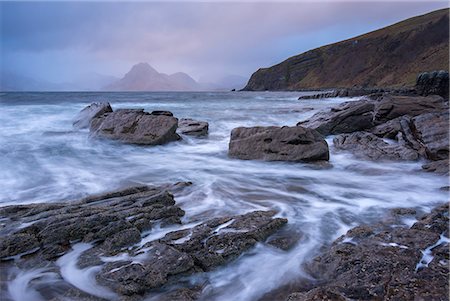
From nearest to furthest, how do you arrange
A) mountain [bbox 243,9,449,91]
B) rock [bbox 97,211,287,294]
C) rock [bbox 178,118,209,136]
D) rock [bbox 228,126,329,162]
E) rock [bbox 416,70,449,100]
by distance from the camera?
1. rock [bbox 97,211,287,294]
2. rock [bbox 228,126,329,162]
3. rock [bbox 178,118,209,136]
4. rock [bbox 416,70,449,100]
5. mountain [bbox 243,9,449,91]

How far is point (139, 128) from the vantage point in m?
11.1

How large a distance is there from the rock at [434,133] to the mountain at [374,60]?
69.6 metres

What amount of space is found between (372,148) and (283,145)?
2565mm

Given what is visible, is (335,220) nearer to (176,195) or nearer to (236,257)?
(236,257)

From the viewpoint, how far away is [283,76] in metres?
120

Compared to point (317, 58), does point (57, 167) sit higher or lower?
lower

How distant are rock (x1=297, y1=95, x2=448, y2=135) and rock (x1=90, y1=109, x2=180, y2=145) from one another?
5157 millimetres

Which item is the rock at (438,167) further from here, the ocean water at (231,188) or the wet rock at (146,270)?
the wet rock at (146,270)

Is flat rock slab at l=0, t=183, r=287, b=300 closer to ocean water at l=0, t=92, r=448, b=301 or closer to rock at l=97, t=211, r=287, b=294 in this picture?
rock at l=97, t=211, r=287, b=294

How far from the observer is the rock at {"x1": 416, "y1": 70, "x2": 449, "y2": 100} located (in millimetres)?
24672

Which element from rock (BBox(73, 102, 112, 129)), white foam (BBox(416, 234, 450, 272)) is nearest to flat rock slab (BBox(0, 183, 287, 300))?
white foam (BBox(416, 234, 450, 272))

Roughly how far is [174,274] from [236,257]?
30.5 inches

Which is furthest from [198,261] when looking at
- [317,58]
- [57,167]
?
[317,58]

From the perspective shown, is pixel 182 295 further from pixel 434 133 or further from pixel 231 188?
pixel 434 133
